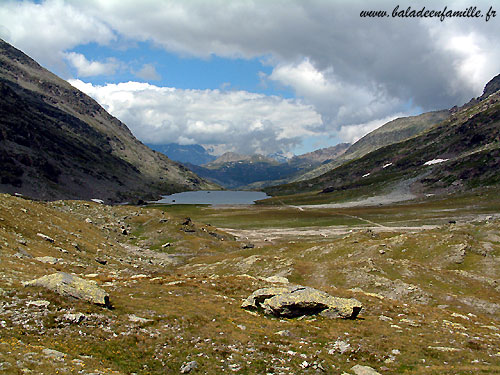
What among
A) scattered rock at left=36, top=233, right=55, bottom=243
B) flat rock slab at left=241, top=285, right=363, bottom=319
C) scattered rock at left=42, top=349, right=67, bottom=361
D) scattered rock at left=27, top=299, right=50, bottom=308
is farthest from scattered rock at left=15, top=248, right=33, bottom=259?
flat rock slab at left=241, top=285, right=363, bottom=319

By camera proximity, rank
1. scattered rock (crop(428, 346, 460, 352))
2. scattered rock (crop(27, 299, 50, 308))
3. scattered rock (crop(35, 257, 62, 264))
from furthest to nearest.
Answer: scattered rock (crop(35, 257, 62, 264)), scattered rock (crop(428, 346, 460, 352)), scattered rock (crop(27, 299, 50, 308))

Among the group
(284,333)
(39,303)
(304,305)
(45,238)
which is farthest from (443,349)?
(45,238)

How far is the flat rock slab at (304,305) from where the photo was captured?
26.3 meters

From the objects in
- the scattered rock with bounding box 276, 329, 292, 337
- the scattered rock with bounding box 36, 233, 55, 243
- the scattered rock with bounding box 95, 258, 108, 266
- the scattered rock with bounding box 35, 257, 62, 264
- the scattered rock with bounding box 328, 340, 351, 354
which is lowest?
the scattered rock with bounding box 328, 340, 351, 354

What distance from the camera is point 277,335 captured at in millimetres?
21922

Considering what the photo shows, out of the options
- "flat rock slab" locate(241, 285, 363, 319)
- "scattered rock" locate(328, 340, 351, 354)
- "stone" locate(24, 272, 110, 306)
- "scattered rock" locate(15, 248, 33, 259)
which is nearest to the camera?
"scattered rock" locate(328, 340, 351, 354)

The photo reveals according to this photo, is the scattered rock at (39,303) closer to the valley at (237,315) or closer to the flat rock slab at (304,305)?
the valley at (237,315)

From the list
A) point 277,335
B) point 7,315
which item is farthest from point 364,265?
point 7,315

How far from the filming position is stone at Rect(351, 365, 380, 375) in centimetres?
1745

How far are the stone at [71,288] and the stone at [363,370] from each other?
54.2 feet

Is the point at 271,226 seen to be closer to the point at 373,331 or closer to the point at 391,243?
the point at 391,243

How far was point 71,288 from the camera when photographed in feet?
71.9

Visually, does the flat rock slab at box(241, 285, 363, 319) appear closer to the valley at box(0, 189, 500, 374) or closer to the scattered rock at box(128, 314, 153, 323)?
the valley at box(0, 189, 500, 374)

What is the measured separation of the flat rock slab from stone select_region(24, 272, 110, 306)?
11858 millimetres
